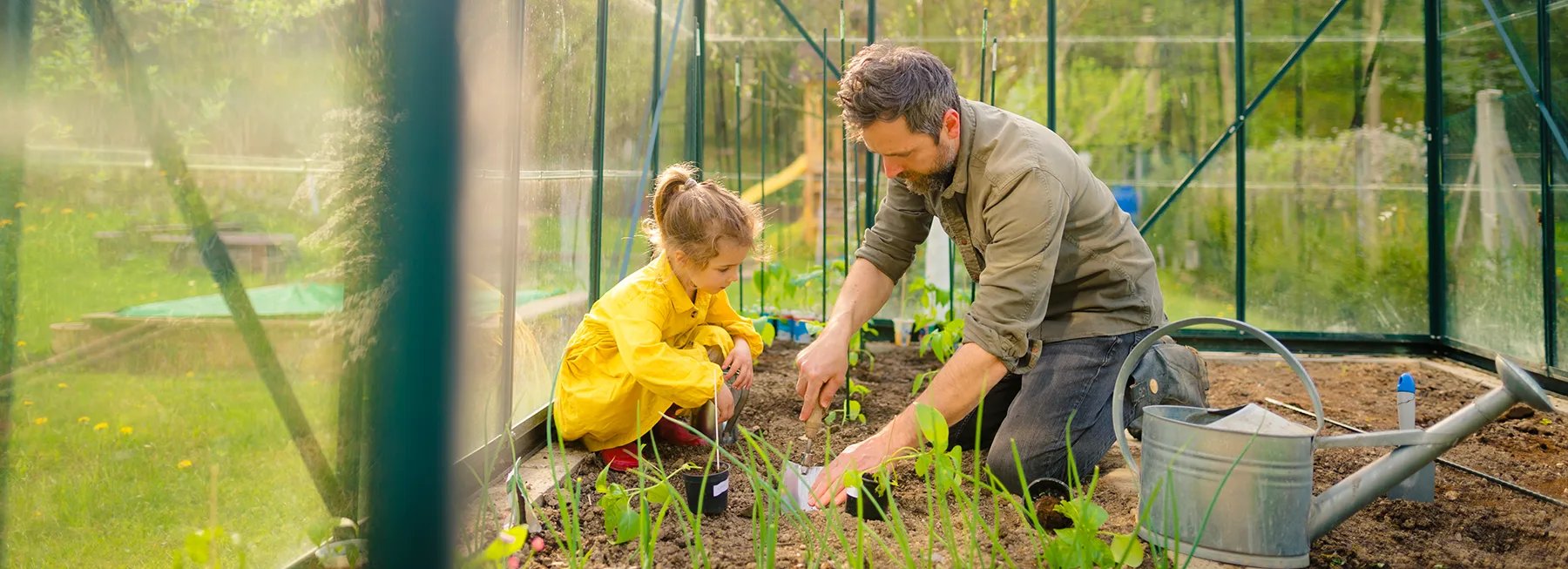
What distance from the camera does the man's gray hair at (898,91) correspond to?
7.22 feet

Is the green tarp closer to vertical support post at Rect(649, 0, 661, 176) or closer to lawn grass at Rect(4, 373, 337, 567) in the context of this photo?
lawn grass at Rect(4, 373, 337, 567)

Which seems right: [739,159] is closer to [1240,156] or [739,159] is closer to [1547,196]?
[1240,156]

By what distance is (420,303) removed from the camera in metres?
0.62

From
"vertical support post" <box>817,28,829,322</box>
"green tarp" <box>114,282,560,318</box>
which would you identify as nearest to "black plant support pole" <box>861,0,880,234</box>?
"vertical support post" <box>817,28,829,322</box>

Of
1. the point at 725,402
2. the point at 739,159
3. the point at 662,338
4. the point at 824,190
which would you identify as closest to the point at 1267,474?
the point at 725,402

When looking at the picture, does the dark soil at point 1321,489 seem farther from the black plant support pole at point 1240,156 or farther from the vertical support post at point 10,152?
the black plant support pole at point 1240,156

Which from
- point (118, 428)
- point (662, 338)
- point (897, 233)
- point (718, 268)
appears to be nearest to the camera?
point (118, 428)

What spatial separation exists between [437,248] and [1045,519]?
171 cm

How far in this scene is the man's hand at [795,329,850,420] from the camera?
221 centimetres

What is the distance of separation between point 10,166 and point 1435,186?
15.7 ft

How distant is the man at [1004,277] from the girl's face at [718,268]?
0.82 feet

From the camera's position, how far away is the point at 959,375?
7.22 ft

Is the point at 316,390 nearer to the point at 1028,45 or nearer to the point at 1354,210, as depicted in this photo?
the point at 1028,45

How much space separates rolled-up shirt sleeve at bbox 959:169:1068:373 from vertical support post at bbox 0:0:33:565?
61.9 inches
